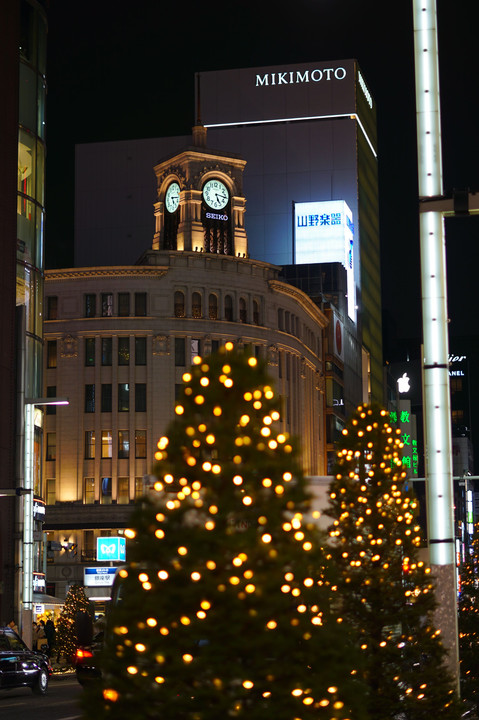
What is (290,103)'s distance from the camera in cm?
15462

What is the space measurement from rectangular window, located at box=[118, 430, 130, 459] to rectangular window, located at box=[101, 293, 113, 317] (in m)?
9.30

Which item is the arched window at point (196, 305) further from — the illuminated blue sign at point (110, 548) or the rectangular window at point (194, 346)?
the illuminated blue sign at point (110, 548)

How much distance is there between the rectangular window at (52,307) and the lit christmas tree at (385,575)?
78.1 meters

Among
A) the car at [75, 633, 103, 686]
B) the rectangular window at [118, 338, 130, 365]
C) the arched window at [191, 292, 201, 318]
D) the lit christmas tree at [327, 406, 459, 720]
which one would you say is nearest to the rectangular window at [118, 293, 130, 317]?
the rectangular window at [118, 338, 130, 365]

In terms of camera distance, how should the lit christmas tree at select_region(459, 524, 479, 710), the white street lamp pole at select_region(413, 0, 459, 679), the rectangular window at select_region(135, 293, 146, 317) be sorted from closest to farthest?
the white street lamp pole at select_region(413, 0, 459, 679) < the lit christmas tree at select_region(459, 524, 479, 710) < the rectangular window at select_region(135, 293, 146, 317)

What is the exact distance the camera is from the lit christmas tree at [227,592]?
7.76 meters

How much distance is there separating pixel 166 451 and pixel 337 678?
1.87 meters

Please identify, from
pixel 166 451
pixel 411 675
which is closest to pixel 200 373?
pixel 166 451

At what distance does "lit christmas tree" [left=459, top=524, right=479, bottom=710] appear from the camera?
2219cm

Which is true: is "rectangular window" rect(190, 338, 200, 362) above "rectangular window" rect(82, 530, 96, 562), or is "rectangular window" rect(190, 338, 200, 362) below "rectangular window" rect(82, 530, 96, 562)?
above

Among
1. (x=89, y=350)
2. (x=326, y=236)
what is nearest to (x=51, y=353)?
(x=89, y=350)

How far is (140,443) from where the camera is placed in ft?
302

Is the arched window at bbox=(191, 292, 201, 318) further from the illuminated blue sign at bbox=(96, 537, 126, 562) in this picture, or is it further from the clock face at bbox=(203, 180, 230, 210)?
the illuminated blue sign at bbox=(96, 537, 126, 562)

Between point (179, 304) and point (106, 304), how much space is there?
5643mm
